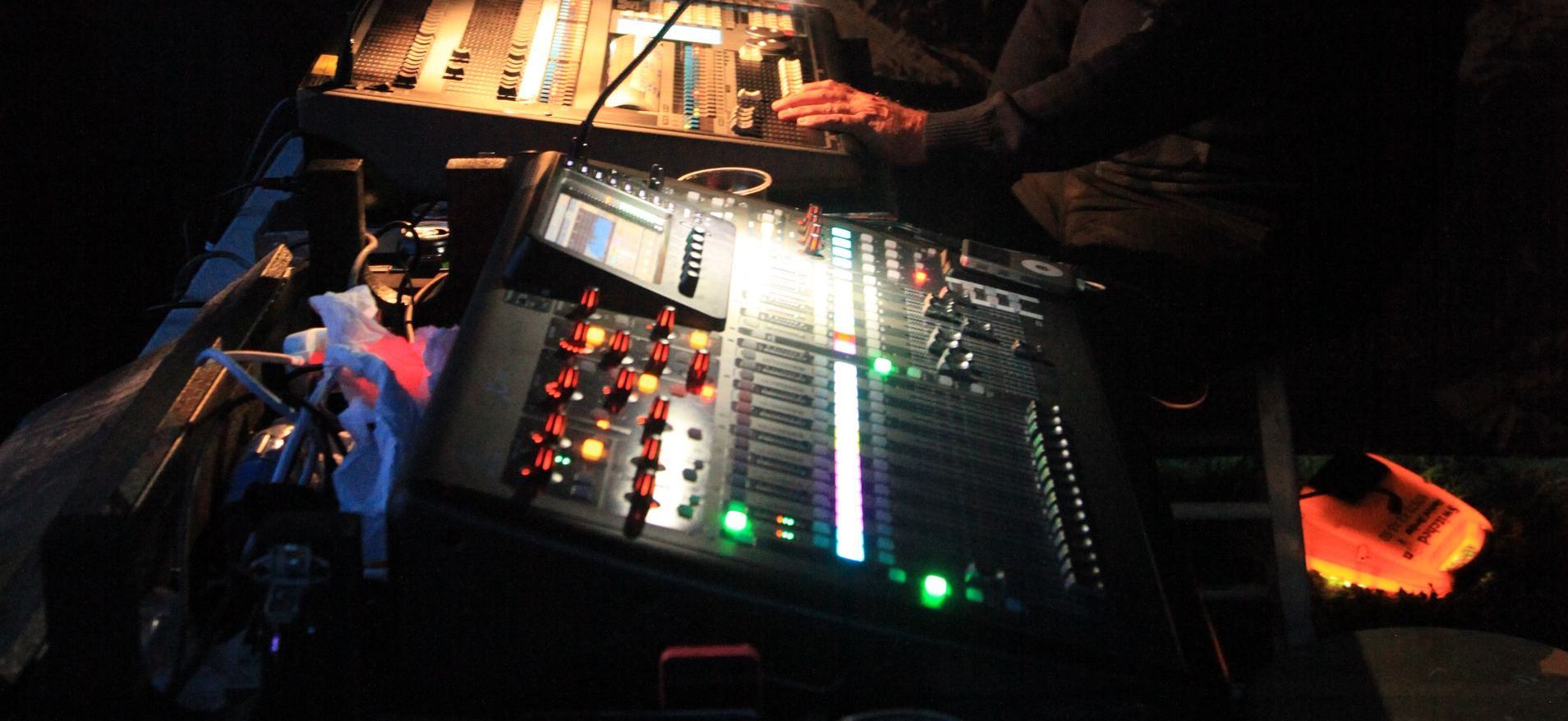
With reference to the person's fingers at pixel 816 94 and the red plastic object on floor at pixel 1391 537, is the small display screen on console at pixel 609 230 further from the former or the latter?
the red plastic object on floor at pixel 1391 537

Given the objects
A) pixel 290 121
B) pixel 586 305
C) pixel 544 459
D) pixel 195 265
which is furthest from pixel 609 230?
pixel 290 121

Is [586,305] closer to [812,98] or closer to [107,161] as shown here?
[812,98]

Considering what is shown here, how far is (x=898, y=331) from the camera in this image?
1142 millimetres

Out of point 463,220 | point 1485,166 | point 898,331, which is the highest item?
point 1485,166

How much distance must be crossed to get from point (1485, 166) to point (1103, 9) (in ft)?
4.24

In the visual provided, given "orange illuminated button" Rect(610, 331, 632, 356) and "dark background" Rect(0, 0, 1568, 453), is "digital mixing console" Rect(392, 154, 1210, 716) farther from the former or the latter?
"dark background" Rect(0, 0, 1568, 453)

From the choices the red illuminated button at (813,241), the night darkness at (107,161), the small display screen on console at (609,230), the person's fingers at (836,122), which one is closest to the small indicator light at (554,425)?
the small display screen on console at (609,230)

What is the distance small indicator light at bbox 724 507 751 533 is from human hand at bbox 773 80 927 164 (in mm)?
925

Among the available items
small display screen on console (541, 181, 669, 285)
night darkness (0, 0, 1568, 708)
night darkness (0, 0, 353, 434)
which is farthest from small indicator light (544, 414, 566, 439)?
night darkness (0, 0, 1568, 708)

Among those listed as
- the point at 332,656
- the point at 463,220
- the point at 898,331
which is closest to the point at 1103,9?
the point at 898,331

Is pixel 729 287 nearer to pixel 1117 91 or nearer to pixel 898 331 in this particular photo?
pixel 898 331

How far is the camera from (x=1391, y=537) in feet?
6.91

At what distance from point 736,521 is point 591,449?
13cm

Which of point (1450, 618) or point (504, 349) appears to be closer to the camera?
point (504, 349)
